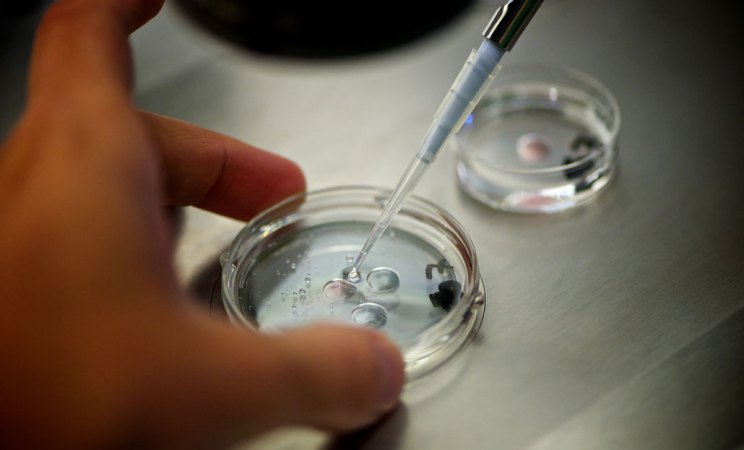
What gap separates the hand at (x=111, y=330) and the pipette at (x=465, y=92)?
0.30m

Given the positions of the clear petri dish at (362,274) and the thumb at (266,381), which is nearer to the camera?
the thumb at (266,381)

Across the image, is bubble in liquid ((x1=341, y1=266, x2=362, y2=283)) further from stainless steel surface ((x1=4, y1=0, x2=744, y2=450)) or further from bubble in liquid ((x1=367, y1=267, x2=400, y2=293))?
stainless steel surface ((x1=4, y1=0, x2=744, y2=450))

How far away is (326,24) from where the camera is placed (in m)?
1.29

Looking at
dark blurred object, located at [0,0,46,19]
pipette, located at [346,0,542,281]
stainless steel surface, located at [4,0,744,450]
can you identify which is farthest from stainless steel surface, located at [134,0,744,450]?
dark blurred object, located at [0,0,46,19]

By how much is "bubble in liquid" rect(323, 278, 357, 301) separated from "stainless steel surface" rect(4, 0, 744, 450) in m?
0.15

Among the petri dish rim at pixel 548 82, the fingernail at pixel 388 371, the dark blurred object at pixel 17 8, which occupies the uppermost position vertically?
the petri dish rim at pixel 548 82

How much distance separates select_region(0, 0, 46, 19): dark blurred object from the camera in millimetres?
1412

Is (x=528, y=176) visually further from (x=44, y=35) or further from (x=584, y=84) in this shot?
(x=44, y=35)

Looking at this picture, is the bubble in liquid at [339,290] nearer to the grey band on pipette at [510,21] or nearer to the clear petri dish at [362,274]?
the clear petri dish at [362,274]

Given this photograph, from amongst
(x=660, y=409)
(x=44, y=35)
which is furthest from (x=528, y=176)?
(x=44, y=35)

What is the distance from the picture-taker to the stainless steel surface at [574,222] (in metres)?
0.80

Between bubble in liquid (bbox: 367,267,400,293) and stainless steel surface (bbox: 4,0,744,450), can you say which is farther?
bubble in liquid (bbox: 367,267,400,293)

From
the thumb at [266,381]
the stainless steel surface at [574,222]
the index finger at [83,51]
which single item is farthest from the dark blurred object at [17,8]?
the thumb at [266,381]

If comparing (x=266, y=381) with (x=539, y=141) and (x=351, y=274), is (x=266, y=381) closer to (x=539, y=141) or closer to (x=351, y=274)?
(x=351, y=274)
